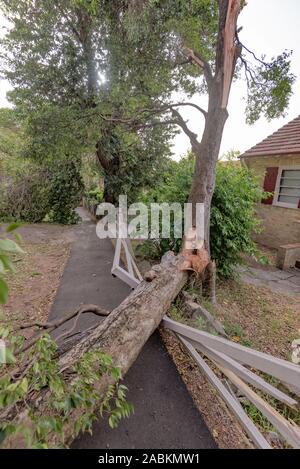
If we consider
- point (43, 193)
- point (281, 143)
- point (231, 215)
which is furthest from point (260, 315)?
point (43, 193)

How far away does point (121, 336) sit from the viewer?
187cm

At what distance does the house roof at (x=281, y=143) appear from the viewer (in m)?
7.10

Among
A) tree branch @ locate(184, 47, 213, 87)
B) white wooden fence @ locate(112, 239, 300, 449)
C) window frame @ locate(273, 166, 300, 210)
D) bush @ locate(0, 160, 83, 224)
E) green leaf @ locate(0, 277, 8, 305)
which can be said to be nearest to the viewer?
green leaf @ locate(0, 277, 8, 305)

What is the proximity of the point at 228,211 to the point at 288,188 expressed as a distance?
473 cm

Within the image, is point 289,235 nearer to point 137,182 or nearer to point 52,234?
point 137,182

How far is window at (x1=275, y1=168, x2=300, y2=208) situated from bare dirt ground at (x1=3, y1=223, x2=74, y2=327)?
23.8 feet

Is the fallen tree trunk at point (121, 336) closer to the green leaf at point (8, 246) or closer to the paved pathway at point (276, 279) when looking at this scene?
the green leaf at point (8, 246)

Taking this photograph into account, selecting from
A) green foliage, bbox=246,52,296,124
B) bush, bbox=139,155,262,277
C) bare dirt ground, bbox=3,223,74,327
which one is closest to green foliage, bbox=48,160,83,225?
bare dirt ground, bbox=3,223,74,327

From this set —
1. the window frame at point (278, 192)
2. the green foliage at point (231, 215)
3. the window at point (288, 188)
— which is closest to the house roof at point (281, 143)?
the window frame at point (278, 192)

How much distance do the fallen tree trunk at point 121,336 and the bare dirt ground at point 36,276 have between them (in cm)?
82

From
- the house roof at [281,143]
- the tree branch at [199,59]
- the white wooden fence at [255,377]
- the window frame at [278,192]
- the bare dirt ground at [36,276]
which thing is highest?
the tree branch at [199,59]

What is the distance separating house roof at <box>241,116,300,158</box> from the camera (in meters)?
7.10

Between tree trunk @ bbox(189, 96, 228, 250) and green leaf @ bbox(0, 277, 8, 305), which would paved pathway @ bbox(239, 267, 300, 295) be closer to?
tree trunk @ bbox(189, 96, 228, 250)

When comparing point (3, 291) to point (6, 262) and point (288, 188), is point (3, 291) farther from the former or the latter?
point (288, 188)
